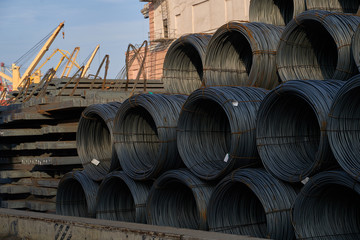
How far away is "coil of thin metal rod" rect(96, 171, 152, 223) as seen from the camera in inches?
352

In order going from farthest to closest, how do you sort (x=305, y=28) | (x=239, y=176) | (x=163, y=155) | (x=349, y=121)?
(x=163, y=155)
(x=305, y=28)
(x=239, y=176)
(x=349, y=121)

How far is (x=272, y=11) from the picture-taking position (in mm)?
9469

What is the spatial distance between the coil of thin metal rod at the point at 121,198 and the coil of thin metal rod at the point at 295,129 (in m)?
2.63

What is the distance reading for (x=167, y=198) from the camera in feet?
28.5

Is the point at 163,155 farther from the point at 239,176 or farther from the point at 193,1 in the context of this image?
the point at 193,1

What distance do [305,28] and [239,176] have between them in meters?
2.32

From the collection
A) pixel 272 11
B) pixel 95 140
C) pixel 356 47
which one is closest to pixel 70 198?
pixel 95 140

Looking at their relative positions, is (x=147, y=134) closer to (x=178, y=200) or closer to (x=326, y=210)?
(x=178, y=200)

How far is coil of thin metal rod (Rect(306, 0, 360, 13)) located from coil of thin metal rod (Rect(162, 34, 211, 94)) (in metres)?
2.51

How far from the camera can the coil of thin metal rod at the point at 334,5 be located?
26.6ft

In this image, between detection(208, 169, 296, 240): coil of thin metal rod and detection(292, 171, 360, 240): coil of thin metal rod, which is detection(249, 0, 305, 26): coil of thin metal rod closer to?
detection(208, 169, 296, 240): coil of thin metal rod

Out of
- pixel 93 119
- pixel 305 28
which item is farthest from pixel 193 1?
pixel 305 28

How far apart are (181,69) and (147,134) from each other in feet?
4.85

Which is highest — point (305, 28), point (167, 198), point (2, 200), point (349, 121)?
point (305, 28)
